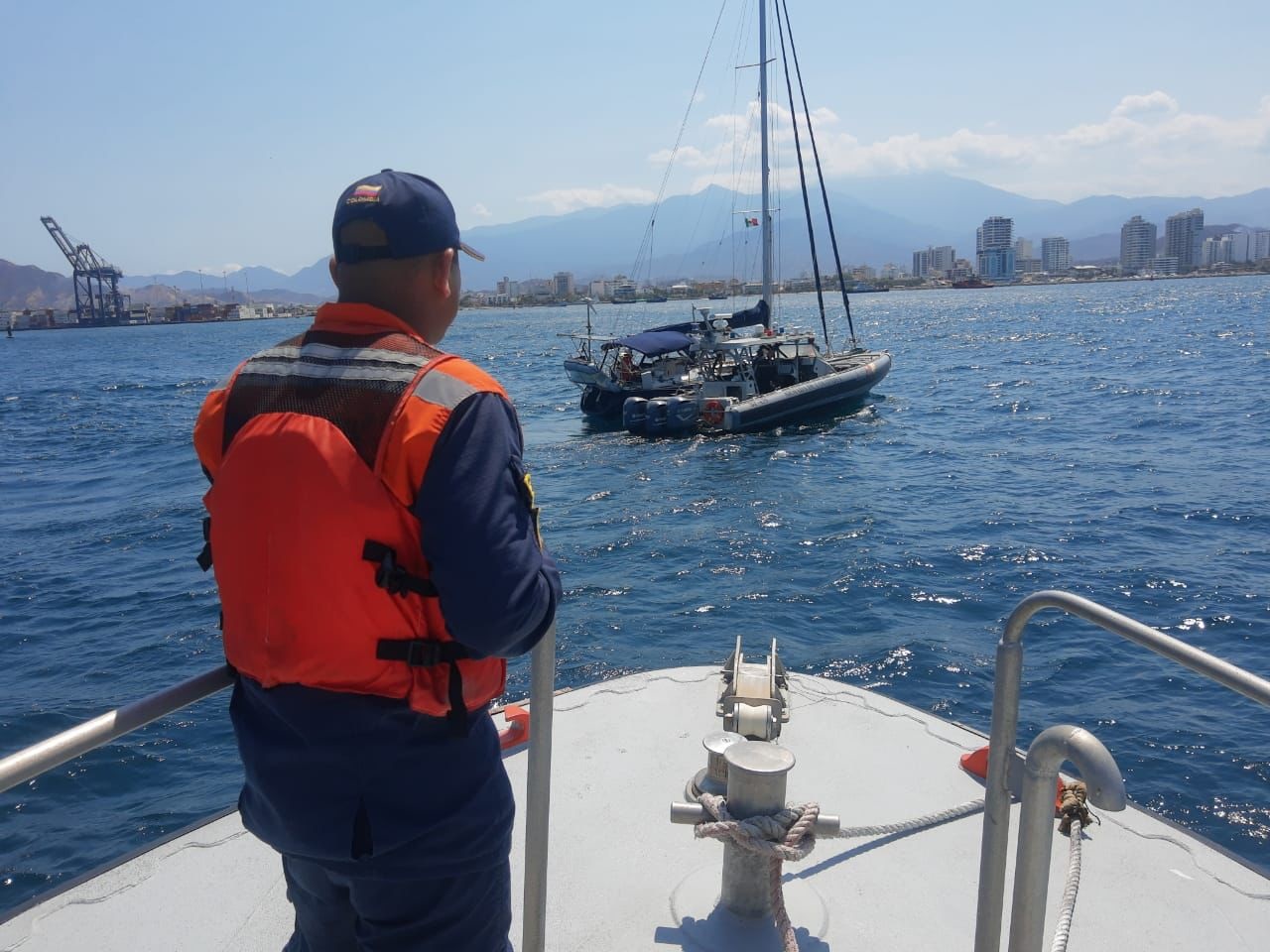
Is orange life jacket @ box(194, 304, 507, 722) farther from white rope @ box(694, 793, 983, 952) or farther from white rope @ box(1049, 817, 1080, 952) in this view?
white rope @ box(1049, 817, 1080, 952)

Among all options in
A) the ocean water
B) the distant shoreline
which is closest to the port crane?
the distant shoreline

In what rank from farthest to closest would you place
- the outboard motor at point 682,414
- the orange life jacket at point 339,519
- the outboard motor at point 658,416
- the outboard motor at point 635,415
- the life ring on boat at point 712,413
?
the outboard motor at point 635,415 → the outboard motor at point 658,416 → the outboard motor at point 682,414 → the life ring on boat at point 712,413 → the orange life jacket at point 339,519

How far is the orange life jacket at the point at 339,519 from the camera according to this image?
1329 millimetres

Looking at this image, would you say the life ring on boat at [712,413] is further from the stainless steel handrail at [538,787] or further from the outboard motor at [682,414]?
the stainless steel handrail at [538,787]

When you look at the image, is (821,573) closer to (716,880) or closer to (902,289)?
(716,880)

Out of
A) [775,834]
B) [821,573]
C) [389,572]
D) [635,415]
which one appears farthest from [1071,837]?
[635,415]

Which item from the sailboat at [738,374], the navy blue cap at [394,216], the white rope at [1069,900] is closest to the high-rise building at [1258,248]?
the sailboat at [738,374]

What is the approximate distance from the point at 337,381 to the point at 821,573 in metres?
11.5

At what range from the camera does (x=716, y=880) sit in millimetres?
2660

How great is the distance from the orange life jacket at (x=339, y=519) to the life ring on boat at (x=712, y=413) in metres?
22.3

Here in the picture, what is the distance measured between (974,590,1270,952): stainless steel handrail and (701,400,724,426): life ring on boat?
2190cm

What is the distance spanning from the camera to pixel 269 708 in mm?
1457

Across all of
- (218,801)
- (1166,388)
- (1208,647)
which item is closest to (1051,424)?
(1166,388)

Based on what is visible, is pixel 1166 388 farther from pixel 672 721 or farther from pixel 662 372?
pixel 672 721
